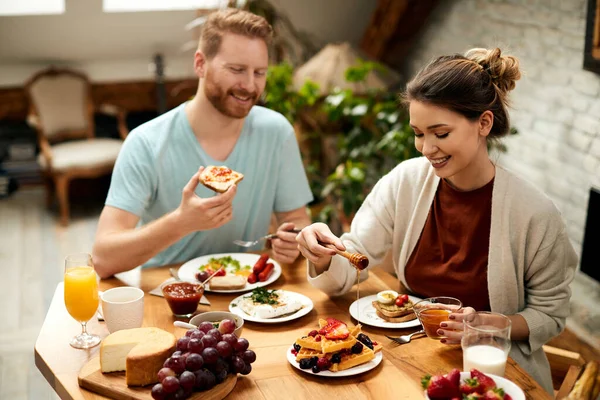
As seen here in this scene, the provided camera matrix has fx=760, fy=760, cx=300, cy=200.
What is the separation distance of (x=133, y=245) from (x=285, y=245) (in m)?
0.48

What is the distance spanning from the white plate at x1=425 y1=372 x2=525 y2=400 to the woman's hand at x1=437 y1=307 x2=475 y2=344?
24 cm

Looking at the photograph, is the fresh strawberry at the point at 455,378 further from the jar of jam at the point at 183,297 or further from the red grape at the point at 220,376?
the jar of jam at the point at 183,297

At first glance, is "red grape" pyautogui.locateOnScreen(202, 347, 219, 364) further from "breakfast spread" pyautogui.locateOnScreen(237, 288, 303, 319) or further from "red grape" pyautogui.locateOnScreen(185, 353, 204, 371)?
"breakfast spread" pyautogui.locateOnScreen(237, 288, 303, 319)

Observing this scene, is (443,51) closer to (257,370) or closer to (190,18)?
(190,18)

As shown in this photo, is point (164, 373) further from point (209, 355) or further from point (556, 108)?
point (556, 108)

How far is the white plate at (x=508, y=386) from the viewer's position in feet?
5.20

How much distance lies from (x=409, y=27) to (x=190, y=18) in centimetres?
172

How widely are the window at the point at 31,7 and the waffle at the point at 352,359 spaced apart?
180 inches

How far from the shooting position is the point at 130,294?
203 cm

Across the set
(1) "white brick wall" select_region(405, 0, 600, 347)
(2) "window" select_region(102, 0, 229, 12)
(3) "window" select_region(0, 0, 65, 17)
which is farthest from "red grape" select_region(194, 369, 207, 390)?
(3) "window" select_region(0, 0, 65, 17)

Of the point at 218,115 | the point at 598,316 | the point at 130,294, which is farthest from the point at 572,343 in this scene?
the point at 130,294

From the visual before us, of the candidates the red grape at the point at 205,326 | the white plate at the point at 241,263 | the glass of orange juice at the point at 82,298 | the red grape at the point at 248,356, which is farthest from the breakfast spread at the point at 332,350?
the glass of orange juice at the point at 82,298

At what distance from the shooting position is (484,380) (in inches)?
62.9

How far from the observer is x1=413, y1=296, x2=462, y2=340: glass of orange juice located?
1.91 m
